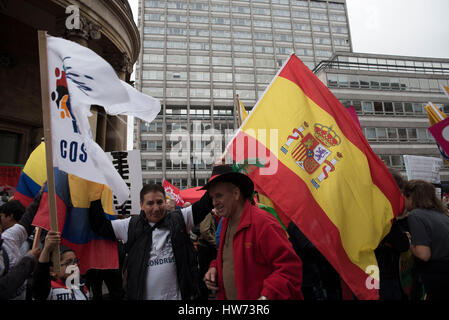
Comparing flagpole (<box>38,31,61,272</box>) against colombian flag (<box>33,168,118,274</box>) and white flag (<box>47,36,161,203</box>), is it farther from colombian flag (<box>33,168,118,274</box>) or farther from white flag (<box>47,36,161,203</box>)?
colombian flag (<box>33,168,118,274</box>)

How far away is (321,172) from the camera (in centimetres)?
288

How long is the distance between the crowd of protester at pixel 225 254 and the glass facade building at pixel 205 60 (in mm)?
45535

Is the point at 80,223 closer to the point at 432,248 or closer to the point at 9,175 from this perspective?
the point at 432,248

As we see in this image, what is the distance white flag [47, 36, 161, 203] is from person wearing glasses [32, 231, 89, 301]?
607 millimetres

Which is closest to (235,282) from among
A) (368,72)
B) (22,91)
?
(22,91)

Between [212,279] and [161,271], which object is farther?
[161,271]

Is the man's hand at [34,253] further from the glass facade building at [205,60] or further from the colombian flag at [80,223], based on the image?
the glass facade building at [205,60]

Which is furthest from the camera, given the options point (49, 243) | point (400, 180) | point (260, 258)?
point (400, 180)

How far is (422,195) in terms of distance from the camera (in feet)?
9.93

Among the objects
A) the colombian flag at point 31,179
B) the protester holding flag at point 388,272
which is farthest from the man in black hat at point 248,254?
the colombian flag at point 31,179

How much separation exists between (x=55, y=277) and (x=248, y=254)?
2049 millimetres

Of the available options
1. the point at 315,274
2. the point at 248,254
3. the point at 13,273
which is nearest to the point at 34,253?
the point at 13,273
